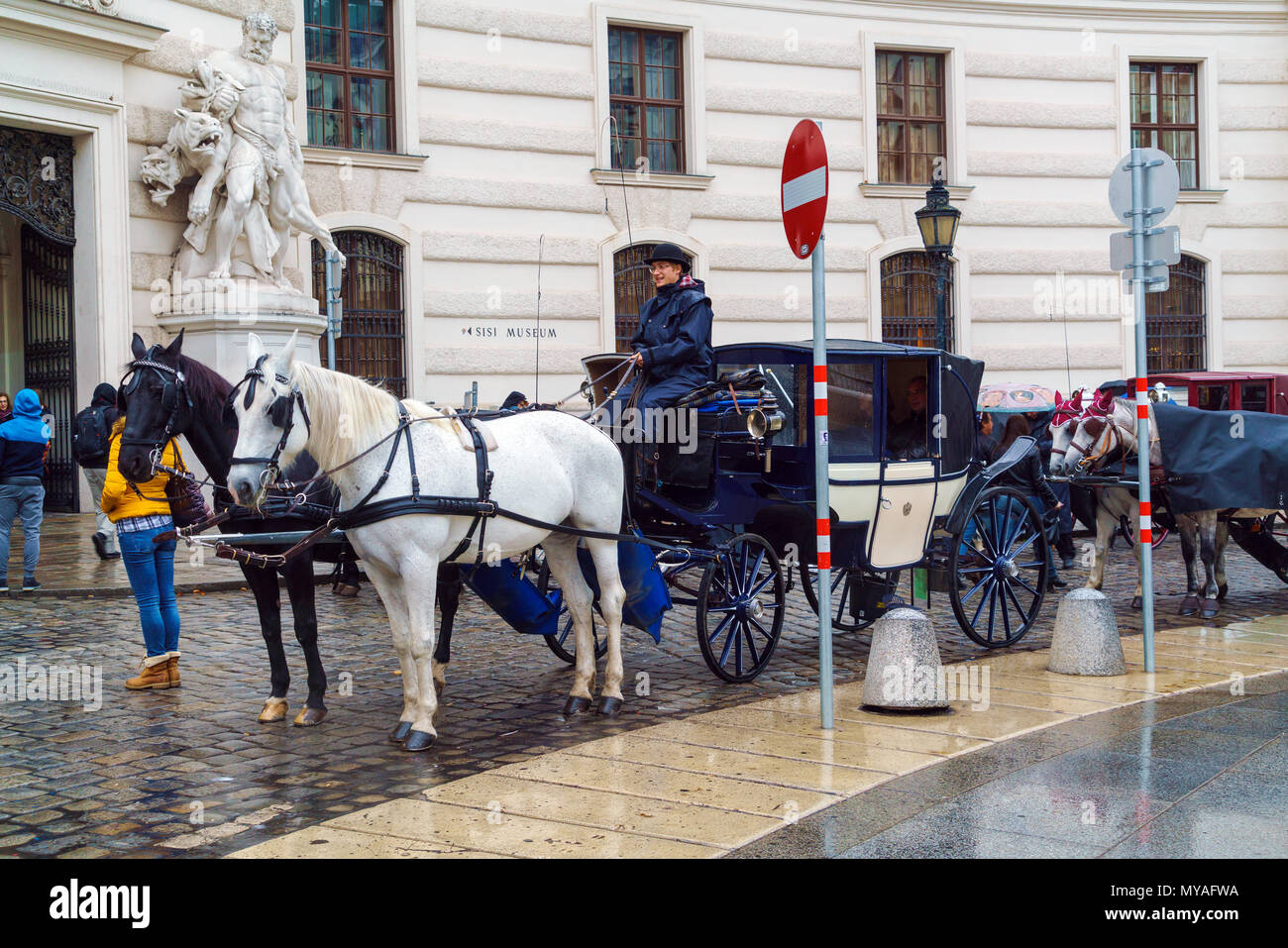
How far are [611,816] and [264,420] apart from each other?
8.04 ft

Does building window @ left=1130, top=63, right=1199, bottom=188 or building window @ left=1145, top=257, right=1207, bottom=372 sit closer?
building window @ left=1130, top=63, right=1199, bottom=188

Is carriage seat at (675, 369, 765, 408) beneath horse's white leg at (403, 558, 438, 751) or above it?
above

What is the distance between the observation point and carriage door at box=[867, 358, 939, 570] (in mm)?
8422

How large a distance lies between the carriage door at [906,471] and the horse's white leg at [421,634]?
10.8 ft

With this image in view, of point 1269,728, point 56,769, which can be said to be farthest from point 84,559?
point 1269,728

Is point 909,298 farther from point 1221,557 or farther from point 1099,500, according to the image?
point 1221,557

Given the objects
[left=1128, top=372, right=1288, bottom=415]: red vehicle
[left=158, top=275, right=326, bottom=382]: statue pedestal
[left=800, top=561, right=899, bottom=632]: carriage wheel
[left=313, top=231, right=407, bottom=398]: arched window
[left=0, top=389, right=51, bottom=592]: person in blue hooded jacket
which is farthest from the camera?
[left=1128, top=372, right=1288, bottom=415]: red vehicle

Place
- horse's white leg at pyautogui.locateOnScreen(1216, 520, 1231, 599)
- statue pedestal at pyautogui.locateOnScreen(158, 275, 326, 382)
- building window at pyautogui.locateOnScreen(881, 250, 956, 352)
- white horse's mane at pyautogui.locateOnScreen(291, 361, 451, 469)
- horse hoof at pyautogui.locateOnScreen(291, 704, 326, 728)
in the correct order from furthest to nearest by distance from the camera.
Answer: building window at pyautogui.locateOnScreen(881, 250, 956, 352), statue pedestal at pyautogui.locateOnScreen(158, 275, 326, 382), horse's white leg at pyautogui.locateOnScreen(1216, 520, 1231, 599), horse hoof at pyautogui.locateOnScreen(291, 704, 326, 728), white horse's mane at pyautogui.locateOnScreen(291, 361, 451, 469)

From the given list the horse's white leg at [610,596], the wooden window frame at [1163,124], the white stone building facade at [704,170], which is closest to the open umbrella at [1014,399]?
the white stone building facade at [704,170]

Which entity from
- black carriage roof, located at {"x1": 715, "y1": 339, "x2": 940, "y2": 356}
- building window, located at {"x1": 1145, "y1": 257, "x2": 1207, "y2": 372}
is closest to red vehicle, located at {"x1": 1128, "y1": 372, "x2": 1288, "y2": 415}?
building window, located at {"x1": 1145, "y1": 257, "x2": 1207, "y2": 372}

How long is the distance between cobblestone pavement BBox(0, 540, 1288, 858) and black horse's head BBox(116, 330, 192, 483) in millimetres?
1415

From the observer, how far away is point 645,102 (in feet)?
65.8

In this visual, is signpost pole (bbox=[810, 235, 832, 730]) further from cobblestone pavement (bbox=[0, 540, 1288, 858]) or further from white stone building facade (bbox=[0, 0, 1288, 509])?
white stone building facade (bbox=[0, 0, 1288, 509])

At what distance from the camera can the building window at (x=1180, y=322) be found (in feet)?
77.0
